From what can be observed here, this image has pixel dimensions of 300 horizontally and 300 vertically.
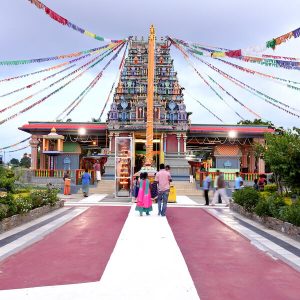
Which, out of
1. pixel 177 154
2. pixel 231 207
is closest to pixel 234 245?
pixel 231 207

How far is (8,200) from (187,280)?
23.5 ft

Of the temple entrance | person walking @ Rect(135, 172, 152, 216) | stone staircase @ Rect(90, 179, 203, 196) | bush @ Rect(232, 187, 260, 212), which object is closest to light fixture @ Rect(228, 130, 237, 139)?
the temple entrance

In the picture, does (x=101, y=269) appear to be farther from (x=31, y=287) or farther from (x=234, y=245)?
(x=234, y=245)

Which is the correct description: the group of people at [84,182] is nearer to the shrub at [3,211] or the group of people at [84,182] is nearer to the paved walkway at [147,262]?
the paved walkway at [147,262]

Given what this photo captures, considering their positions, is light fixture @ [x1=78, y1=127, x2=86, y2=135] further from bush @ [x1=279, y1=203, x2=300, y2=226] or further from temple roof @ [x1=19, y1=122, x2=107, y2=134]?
bush @ [x1=279, y1=203, x2=300, y2=226]

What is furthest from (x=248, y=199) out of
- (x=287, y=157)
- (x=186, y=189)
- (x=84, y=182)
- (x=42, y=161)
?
(x=42, y=161)

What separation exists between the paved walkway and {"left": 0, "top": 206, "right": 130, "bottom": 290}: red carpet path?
0.01 meters

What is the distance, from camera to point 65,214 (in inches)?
579

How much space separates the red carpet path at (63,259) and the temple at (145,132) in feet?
76.8

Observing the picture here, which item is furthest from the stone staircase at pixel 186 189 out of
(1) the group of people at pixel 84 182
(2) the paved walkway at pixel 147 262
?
(2) the paved walkway at pixel 147 262

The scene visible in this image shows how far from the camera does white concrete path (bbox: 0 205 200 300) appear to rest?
4992 mm

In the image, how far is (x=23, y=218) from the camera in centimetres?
1218

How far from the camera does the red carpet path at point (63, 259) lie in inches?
229

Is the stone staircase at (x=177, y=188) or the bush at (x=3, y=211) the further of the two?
the stone staircase at (x=177, y=188)
